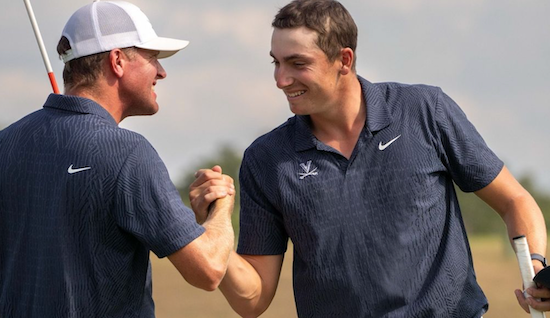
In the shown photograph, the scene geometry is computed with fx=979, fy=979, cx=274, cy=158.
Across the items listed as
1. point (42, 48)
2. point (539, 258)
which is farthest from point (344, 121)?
point (42, 48)

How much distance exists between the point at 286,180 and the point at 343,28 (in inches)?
34.6

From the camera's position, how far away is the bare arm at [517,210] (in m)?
5.08

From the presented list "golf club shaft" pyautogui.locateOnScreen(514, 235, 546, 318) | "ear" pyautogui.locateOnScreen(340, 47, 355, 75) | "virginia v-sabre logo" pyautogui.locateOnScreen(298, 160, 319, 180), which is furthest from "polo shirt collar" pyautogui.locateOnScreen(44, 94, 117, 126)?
"golf club shaft" pyautogui.locateOnScreen(514, 235, 546, 318)

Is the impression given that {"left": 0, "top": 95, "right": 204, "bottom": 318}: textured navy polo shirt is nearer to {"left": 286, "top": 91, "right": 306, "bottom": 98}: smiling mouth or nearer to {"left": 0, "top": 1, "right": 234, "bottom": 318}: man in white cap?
{"left": 0, "top": 1, "right": 234, "bottom": 318}: man in white cap

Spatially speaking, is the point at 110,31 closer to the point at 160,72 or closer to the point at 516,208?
the point at 160,72

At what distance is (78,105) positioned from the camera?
4.24 meters

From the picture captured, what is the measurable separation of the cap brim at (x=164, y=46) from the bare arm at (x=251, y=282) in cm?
115

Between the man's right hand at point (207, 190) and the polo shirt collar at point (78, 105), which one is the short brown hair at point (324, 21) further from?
the polo shirt collar at point (78, 105)

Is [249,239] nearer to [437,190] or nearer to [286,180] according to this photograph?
[286,180]

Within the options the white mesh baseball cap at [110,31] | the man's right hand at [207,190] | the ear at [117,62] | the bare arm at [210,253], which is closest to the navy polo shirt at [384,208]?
the man's right hand at [207,190]

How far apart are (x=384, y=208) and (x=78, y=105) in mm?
1690

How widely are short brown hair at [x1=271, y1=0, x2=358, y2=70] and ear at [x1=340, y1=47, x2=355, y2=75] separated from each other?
28 mm

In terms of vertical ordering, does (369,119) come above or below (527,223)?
above

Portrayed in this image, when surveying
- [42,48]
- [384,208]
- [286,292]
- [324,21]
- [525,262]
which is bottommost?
[286,292]
